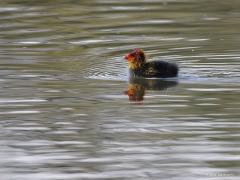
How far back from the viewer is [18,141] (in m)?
9.91

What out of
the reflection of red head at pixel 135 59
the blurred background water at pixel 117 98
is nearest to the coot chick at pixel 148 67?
the reflection of red head at pixel 135 59

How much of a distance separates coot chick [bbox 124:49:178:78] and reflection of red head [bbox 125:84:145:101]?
1.54ft

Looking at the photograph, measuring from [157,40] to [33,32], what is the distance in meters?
2.43

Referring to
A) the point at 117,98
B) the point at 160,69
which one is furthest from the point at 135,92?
the point at 160,69

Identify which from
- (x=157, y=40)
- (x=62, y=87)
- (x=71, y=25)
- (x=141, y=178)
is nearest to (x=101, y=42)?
(x=157, y=40)

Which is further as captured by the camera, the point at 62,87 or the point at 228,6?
the point at 228,6

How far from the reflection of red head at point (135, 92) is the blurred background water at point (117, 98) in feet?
0.05

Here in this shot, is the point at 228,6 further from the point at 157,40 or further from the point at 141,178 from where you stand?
the point at 141,178

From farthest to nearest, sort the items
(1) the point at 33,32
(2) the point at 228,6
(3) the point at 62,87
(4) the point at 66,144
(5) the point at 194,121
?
(2) the point at 228,6 → (1) the point at 33,32 → (3) the point at 62,87 → (5) the point at 194,121 → (4) the point at 66,144

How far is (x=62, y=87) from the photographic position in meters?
12.6

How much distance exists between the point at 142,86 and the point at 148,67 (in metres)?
0.58

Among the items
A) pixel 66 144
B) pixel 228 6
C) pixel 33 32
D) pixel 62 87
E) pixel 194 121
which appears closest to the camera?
pixel 66 144

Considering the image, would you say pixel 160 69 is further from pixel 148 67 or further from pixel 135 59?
pixel 135 59

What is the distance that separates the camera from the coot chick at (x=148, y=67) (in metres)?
13.1
